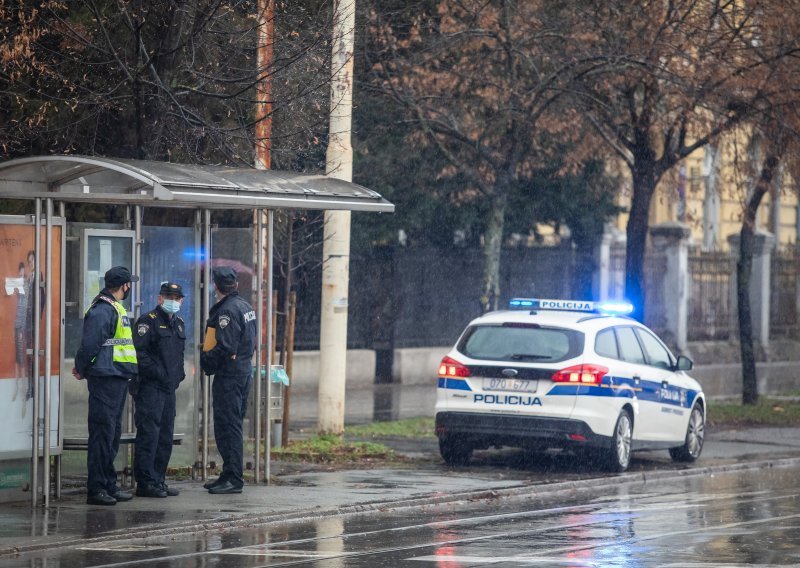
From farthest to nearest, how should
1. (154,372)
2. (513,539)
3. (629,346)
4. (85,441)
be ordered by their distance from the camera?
1. (629,346)
2. (85,441)
3. (154,372)
4. (513,539)

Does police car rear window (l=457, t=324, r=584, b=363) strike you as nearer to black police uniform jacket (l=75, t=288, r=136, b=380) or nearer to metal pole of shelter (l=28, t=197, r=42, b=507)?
black police uniform jacket (l=75, t=288, r=136, b=380)

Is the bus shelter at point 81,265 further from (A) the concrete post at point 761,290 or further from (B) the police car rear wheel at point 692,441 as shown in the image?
(A) the concrete post at point 761,290

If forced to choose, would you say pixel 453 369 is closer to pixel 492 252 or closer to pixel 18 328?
pixel 492 252

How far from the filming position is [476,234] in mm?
29438

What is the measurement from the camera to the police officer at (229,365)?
41.4 ft

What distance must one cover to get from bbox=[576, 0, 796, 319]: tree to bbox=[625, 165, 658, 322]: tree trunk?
19mm

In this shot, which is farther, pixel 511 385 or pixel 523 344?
pixel 523 344

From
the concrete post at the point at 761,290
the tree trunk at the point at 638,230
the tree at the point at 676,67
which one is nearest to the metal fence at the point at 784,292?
the concrete post at the point at 761,290

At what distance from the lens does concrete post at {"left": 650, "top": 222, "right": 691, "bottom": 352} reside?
3170cm

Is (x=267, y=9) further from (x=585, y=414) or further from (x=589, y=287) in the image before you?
(x=589, y=287)

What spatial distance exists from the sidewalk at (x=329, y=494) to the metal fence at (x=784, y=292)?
1717 centimetres

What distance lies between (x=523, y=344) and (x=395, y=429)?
4.41m

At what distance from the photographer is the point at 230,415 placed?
12688 mm

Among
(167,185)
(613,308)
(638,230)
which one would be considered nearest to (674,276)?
(638,230)
